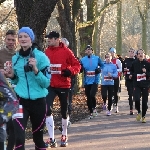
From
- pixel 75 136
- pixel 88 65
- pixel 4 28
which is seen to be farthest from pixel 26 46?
pixel 4 28

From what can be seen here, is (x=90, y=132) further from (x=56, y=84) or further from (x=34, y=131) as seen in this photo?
(x=34, y=131)

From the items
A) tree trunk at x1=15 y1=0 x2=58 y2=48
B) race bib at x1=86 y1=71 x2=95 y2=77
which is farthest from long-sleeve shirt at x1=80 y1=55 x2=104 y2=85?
tree trunk at x1=15 y1=0 x2=58 y2=48

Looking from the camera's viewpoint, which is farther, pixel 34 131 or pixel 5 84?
pixel 34 131

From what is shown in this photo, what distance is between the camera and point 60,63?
29.3ft

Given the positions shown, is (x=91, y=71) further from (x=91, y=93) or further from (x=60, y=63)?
(x=60, y=63)

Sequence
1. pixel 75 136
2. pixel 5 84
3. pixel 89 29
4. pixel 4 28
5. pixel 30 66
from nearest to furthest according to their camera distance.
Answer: pixel 5 84 → pixel 30 66 → pixel 75 136 → pixel 89 29 → pixel 4 28

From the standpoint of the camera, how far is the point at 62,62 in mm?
8953

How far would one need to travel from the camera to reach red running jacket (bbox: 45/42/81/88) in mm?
8930

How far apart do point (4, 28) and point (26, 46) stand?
3212 centimetres

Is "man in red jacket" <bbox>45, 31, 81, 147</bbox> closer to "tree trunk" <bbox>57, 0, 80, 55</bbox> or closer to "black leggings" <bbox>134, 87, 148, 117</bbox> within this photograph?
"black leggings" <bbox>134, 87, 148, 117</bbox>

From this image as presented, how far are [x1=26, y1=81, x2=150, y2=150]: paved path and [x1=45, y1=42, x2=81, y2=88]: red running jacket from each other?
1210mm

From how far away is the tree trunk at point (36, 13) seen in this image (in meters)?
11.2

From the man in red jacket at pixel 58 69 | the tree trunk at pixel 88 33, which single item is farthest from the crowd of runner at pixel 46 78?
the tree trunk at pixel 88 33

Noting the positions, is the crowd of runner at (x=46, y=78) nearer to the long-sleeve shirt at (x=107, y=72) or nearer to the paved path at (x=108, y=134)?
the long-sleeve shirt at (x=107, y=72)
